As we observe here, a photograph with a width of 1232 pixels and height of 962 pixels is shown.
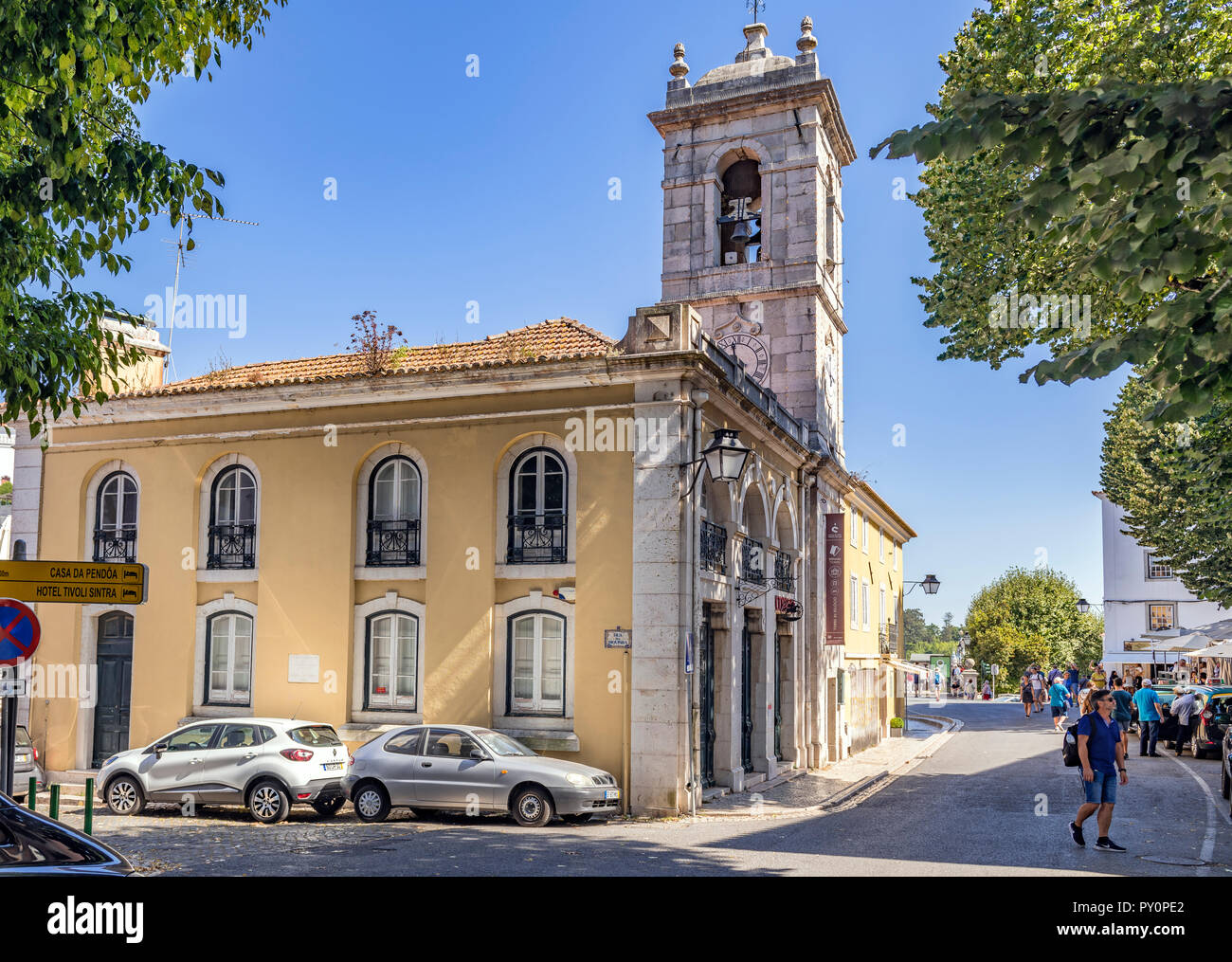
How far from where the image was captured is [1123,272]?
688 centimetres

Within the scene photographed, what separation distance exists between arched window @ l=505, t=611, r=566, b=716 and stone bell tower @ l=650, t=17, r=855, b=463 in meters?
10.5

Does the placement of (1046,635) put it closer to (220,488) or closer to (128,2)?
(220,488)

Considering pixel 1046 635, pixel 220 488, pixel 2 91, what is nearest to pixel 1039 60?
pixel 2 91

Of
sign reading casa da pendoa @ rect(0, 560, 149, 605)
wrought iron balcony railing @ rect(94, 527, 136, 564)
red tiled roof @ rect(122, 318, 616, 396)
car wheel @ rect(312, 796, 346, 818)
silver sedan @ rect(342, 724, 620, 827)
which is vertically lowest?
car wheel @ rect(312, 796, 346, 818)

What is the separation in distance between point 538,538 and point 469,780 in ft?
14.5

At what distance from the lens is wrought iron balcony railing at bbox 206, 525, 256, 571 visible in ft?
64.2

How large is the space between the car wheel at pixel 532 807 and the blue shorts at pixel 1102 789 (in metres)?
6.72

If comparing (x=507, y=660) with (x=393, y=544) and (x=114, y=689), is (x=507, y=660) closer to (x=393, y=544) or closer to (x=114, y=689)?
(x=393, y=544)

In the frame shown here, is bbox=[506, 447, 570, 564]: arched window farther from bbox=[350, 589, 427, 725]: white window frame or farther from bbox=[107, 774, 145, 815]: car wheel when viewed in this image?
bbox=[107, 774, 145, 815]: car wheel

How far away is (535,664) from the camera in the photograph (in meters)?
17.6

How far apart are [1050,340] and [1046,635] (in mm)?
46950

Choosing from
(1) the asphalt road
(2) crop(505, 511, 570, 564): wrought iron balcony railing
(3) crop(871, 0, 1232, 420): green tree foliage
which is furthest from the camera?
(2) crop(505, 511, 570, 564): wrought iron balcony railing

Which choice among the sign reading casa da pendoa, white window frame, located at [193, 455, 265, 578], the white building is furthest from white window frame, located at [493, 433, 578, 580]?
the white building

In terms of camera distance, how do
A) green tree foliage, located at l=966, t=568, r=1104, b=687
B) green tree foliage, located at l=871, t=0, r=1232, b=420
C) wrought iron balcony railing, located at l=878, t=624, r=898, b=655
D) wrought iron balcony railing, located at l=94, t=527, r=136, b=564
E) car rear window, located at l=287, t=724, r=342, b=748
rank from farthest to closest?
green tree foliage, located at l=966, t=568, r=1104, b=687, wrought iron balcony railing, located at l=878, t=624, r=898, b=655, wrought iron balcony railing, located at l=94, t=527, r=136, b=564, car rear window, located at l=287, t=724, r=342, b=748, green tree foliage, located at l=871, t=0, r=1232, b=420
